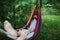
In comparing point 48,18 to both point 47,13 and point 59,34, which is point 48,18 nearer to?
point 47,13

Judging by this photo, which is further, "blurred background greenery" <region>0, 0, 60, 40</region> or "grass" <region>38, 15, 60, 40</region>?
"grass" <region>38, 15, 60, 40</region>

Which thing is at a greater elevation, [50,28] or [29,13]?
[29,13]

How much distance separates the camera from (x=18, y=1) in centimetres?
420

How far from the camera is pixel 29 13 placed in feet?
14.8

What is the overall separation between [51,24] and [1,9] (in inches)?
54.2

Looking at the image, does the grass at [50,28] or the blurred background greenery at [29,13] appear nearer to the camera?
the blurred background greenery at [29,13]

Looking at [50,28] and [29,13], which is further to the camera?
[50,28]

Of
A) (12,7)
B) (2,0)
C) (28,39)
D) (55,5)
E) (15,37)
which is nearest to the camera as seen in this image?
(15,37)

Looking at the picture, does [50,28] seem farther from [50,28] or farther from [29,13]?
[29,13]

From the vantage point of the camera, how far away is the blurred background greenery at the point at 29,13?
399cm

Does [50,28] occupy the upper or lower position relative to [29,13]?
lower

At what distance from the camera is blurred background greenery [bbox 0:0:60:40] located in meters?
3.99

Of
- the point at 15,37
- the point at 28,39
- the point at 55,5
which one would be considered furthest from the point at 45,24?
the point at 15,37

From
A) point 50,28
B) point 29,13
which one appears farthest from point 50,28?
point 29,13
